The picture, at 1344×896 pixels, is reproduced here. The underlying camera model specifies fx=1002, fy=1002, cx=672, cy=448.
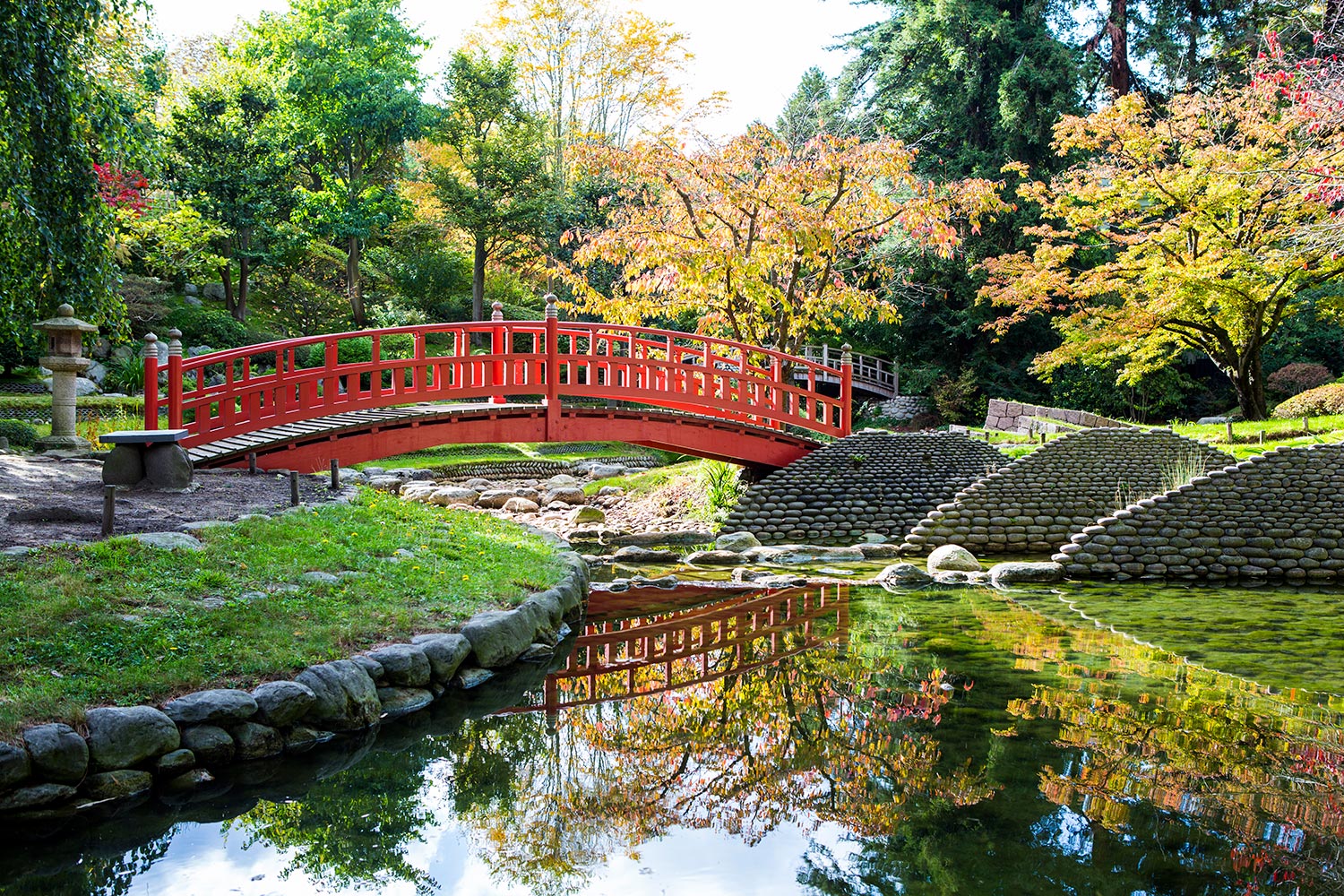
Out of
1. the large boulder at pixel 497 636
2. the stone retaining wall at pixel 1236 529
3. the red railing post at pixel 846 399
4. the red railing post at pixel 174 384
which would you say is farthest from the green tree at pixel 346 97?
the large boulder at pixel 497 636

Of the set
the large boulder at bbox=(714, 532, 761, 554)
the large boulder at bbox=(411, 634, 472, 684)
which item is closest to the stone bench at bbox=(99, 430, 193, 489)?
the large boulder at bbox=(411, 634, 472, 684)

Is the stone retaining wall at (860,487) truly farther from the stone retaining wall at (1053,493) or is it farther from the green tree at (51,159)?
the green tree at (51,159)

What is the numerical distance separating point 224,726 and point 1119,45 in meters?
24.4

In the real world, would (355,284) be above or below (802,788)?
above

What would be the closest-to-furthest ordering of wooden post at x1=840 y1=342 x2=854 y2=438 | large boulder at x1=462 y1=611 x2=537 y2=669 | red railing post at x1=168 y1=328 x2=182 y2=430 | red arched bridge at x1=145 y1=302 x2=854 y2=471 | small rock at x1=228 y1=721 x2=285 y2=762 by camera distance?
small rock at x1=228 y1=721 x2=285 y2=762 → large boulder at x1=462 y1=611 x2=537 y2=669 → red railing post at x1=168 y1=328 x2=182 y2=430 → red arched bridge at x1=145 y1=302 x2=854 y2=471 → wooden post at x1=840 y1=342 x2=854 y2=438

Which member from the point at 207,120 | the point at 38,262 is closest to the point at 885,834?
the point at 38,262

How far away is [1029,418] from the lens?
1847 cm

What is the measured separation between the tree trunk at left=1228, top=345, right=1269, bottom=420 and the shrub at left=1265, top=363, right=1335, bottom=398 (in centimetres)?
373

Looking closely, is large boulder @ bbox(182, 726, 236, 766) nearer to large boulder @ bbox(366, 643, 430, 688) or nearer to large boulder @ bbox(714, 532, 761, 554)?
large boulder @ bbox(366, 643, 430, 688)

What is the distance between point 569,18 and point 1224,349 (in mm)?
18943

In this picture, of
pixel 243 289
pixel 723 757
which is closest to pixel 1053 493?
pixel 723 757

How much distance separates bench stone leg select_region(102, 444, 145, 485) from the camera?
321 inches

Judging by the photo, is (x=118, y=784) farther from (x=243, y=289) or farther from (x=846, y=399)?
(x=243, y=289)

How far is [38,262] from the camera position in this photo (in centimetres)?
696
